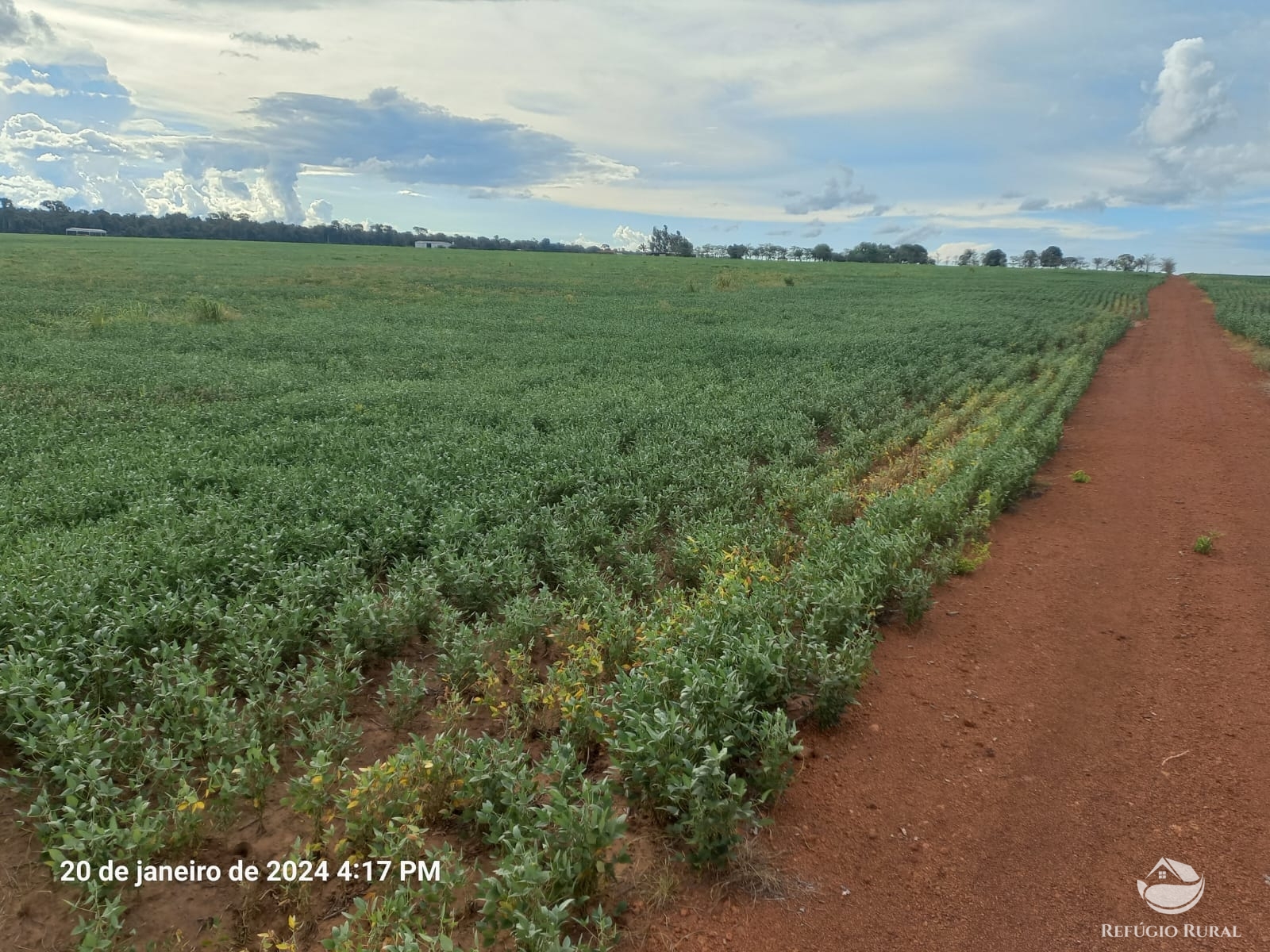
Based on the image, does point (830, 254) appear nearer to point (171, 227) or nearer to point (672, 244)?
point (672, 244)

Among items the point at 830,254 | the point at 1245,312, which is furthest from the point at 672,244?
the point at 1245,312

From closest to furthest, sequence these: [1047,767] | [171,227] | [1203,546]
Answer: [1047,767] < [1203,546] < [171,227]

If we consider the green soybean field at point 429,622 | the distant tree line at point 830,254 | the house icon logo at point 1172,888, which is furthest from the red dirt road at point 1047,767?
the distant tree line at point 830,254

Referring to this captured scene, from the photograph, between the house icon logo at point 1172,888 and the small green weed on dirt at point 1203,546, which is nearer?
the house icon logo at point 1172,888

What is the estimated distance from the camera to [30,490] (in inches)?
335

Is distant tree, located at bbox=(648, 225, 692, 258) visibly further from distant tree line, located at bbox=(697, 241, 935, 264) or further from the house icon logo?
the house icon logo

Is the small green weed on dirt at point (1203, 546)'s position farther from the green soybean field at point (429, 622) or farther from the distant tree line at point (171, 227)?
the distant tree line at point (171, 227)

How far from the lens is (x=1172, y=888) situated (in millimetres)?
3998

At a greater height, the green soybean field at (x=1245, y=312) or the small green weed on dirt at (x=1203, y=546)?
the green soybean field at (x=1245, y=312)

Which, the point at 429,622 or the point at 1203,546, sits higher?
the point at 1203,546

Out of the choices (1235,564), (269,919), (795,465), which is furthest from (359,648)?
(1235,564)

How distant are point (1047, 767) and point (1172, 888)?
104 cm

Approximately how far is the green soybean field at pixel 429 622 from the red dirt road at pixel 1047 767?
0.48 metres

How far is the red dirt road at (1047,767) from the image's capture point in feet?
12.7
